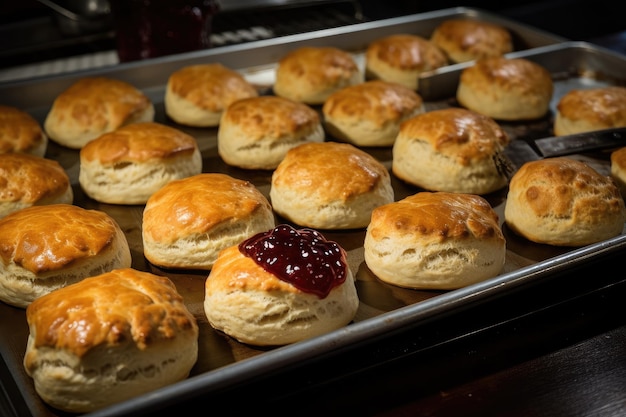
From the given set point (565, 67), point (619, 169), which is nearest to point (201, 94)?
point (619, 169)

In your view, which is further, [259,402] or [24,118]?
[24,118]

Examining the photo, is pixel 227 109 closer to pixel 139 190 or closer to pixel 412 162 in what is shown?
pixel 139 190

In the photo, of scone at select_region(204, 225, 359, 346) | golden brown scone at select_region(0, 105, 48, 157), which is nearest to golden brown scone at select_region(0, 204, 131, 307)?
scone at select_region(204, 225, 359, 346)

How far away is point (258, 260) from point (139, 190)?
147cm

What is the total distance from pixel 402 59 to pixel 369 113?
109 centimetres

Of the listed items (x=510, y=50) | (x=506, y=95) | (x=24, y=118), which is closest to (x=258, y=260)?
(x=24, y=118)

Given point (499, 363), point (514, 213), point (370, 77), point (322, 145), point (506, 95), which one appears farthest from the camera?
point (370, 77)

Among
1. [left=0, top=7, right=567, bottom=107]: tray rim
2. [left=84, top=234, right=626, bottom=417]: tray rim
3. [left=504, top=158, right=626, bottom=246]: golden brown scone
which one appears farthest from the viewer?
[left=0, top=7, right=567, bottom=107]: tray rim

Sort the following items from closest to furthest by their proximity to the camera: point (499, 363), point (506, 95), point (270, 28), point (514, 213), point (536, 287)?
point (499, 363), point (536, 287), point (514, 213), point (506, 95), point (270, 28)

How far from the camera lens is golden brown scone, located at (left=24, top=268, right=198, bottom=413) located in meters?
2.86

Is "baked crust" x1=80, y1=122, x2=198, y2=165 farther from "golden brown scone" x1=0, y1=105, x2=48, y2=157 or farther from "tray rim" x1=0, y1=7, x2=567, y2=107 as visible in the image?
"tray rim" x1=0, y1=7, x2=567, y2=107

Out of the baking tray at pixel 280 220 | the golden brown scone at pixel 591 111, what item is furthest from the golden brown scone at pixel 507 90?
the golden brown scone at pixel 591 111

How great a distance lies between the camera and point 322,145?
463 centimetres

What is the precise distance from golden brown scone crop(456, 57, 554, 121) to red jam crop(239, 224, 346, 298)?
8.61 ft
